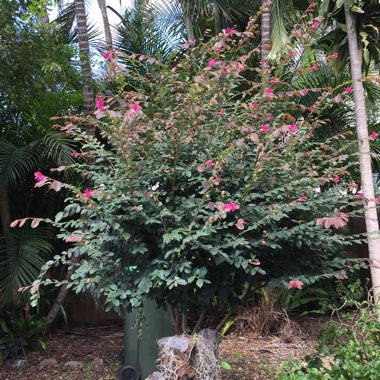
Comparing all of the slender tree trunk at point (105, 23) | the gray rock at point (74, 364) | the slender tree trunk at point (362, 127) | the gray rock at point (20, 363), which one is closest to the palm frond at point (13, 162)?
the gray rock at point (20, 363)

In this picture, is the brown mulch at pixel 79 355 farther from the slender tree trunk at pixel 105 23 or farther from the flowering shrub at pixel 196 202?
the slender tree trunk at pixel 105 23

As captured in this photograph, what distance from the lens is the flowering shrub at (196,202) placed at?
2352 mm

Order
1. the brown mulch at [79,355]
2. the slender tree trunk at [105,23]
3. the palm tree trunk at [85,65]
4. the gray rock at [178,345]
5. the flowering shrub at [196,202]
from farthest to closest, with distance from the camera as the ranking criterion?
the slender tree trunk at [105,23]
the palm tree trunk at [85,65]
the brown mulch at [79,355]
the gray rock at [178,345]
the flowering shrub at [196,202]

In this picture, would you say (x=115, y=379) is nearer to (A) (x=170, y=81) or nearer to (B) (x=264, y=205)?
(B) (x=264, y=205)

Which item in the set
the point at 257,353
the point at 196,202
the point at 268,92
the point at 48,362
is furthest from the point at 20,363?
the point at 268,92

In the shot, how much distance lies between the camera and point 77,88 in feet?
16.9

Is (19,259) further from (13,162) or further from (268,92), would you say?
(268,92)

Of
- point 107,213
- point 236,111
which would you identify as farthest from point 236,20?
point 107,213

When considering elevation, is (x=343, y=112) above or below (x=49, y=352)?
above

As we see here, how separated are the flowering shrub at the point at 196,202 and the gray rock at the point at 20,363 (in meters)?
2.13

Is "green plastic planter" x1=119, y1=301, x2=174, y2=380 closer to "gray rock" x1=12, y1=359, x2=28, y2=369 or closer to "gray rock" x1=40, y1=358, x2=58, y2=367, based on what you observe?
"gray rock" x1=40, y1=358, x2=58, y2=367

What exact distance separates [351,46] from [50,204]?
3920 millimetres

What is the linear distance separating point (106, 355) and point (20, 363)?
0.85 meters

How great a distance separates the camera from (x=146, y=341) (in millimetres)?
3691
